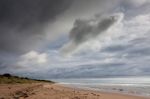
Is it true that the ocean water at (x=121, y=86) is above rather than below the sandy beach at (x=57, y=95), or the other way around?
above

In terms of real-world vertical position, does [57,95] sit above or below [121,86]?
below

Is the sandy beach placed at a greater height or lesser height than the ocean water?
lesser

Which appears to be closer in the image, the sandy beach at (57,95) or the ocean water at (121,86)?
the sandy beach at (57,95)

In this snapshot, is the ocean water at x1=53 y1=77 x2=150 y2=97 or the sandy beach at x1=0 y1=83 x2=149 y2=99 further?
the ocean water at x1=53 y1=77 x2=150 y2=97

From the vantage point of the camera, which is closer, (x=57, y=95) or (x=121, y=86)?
(x=57, y=95)

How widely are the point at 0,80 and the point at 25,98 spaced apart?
4681 cm

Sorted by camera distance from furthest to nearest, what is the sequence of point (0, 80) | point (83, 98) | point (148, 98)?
point (0, 80)
point (148, 98)
point (83, 98)

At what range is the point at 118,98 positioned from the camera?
25266 millimetres

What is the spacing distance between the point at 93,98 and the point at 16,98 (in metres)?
7.66

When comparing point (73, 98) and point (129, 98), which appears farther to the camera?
point (129, 98)

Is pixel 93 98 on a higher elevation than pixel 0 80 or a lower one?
lower

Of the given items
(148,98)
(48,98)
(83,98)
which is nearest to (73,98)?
(83,98)

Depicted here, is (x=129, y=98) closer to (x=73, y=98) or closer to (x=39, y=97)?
(x=73, y=98)

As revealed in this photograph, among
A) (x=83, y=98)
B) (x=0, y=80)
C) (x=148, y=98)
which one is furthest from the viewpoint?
(x=0, y=80)
